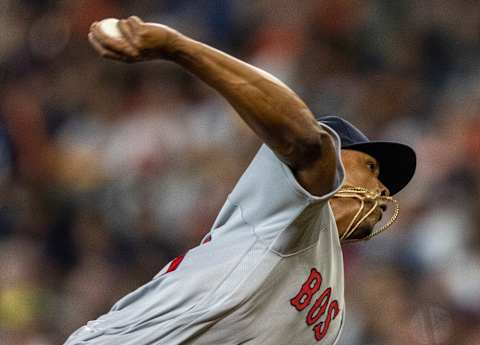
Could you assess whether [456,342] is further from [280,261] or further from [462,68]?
[280,261]

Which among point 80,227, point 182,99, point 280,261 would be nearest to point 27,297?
point 80,227

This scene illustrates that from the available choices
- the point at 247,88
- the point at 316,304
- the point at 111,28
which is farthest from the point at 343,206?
Result: the point at 111,28

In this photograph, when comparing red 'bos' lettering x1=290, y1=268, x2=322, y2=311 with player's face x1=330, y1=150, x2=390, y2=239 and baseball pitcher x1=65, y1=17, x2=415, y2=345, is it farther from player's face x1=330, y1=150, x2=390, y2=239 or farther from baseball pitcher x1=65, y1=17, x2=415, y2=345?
player's face x1=330, y1=150, x2=390, y2=239

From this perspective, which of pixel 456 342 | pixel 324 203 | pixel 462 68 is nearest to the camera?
pixel 324 203

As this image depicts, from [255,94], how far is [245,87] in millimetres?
25

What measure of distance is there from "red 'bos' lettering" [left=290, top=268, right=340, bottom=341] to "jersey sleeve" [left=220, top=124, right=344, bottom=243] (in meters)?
0.19

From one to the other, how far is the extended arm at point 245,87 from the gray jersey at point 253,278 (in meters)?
0.09

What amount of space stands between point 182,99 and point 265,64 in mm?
553

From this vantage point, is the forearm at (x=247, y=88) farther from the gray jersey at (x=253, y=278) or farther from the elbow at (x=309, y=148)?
the gray jersey at (x=253, y=278)

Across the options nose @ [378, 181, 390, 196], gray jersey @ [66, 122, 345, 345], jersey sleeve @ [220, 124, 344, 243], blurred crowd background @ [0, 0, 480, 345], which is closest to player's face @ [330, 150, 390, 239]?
nose @ [378, 181, 390, 196]

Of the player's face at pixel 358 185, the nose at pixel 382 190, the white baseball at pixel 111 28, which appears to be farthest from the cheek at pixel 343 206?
the white baseball at pixel 111 28

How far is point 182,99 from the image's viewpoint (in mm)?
5969

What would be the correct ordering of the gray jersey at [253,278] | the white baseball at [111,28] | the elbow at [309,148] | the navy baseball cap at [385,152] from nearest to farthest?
1. the white baseball at [111,28]
2. the elbow at [309,148]
3. the gray jersey at [253,278]
4. the navy baseball cap at [385,152]

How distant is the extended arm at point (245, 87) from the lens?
2014mm
